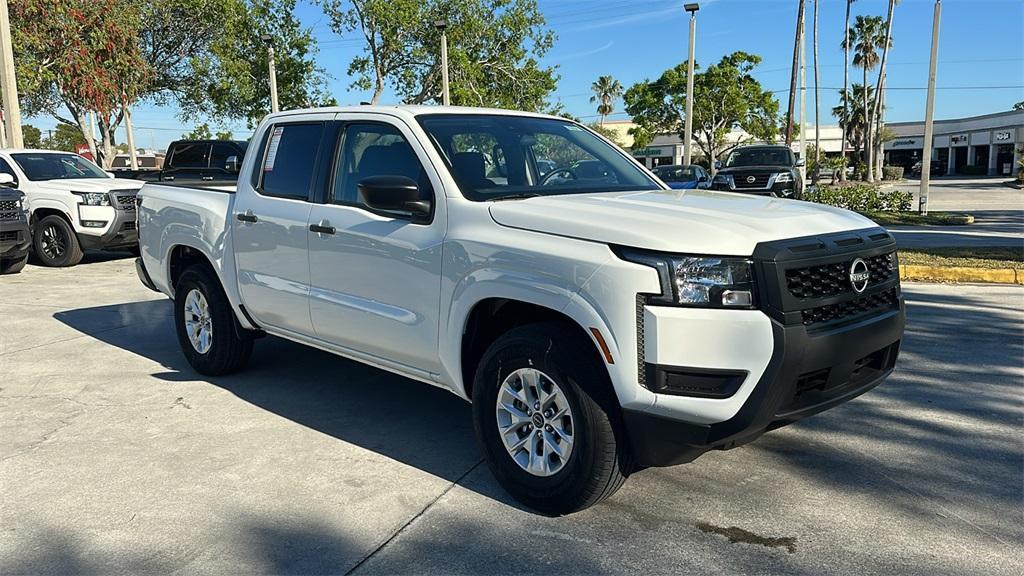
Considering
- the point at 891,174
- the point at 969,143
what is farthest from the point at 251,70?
the point at 969,143

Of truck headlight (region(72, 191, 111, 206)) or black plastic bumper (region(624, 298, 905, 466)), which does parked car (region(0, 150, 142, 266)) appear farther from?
black plastic bumper (region(624, 298, 905, 466))

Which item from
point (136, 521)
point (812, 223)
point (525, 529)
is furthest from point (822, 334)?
point (136, 521)

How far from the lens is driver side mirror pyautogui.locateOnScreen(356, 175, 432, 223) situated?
157 inches

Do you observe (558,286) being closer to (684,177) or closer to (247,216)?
(247,216)

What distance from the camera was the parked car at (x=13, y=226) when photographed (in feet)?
36.3

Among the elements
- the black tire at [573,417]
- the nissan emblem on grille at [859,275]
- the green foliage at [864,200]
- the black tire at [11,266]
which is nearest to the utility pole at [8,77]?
the black tire at [11,266]

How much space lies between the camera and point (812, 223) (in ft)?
11.9

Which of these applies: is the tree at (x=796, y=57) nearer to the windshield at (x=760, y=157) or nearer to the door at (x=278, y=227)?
the windshield at (x=760, y=157)

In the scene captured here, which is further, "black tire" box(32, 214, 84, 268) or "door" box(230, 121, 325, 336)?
"black tire" box(32, 214, 84, 268)

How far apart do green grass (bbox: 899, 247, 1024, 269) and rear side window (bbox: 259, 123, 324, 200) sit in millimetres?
8258

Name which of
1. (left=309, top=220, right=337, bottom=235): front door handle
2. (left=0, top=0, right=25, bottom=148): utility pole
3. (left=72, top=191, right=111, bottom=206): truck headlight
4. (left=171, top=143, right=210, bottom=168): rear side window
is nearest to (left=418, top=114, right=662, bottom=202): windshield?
(left=309, top=220, right=337, bottom=235): front door handle

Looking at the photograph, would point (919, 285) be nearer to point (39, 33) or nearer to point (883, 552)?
point (883, 552)

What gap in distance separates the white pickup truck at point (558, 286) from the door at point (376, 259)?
0.04 feet

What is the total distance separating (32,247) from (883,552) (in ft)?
43.6
